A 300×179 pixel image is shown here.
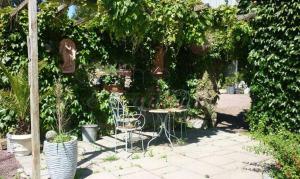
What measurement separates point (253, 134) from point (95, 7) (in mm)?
4005

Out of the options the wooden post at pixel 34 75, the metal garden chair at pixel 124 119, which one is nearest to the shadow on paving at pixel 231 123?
the metal garden chair at pixel 124 119

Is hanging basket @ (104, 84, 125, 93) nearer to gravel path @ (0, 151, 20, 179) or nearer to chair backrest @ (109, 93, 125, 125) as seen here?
chair backrest @ (109, 93, 125, 125)

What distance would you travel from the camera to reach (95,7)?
6.99m

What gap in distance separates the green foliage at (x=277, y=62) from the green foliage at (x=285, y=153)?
1.01 meters

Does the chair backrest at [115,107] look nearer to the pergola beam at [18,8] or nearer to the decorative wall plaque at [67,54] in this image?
the decorative wall plaque at [67,54]

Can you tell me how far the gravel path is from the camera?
17.9ft

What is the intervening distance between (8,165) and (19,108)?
114 centimetres

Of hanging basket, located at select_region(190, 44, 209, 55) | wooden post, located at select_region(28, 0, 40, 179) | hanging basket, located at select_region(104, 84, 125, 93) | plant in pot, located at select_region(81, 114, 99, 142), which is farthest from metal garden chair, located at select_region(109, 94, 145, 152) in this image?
hanging basket, located at select_region(190, 44, 209, 55)

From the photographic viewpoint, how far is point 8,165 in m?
5.96

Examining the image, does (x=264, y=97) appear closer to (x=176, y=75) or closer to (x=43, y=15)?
(x=176, y=75)

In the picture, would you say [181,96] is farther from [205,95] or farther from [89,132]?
[89,132]

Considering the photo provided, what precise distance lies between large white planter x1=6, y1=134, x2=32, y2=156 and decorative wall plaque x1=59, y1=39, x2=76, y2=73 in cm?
175

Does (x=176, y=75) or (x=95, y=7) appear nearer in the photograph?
(x=95, y=7)

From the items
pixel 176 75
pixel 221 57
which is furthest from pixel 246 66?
pixel 176 75
